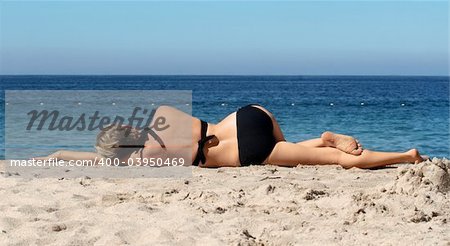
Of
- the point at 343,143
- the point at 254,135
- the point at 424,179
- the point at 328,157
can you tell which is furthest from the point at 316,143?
the point at 424,179

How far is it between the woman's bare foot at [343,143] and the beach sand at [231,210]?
0.59 metres

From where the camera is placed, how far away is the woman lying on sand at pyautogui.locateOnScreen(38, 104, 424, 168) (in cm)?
598

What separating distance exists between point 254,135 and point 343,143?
86 centimetres

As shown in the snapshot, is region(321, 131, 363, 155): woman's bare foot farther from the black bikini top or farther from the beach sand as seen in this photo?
the black bikini top

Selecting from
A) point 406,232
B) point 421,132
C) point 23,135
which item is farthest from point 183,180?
point 421,132

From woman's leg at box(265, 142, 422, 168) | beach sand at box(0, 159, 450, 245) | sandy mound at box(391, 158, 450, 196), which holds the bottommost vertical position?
A: beach sand at box(0, 159, 450, 245)

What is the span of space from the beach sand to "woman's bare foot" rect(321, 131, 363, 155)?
592 millimetres

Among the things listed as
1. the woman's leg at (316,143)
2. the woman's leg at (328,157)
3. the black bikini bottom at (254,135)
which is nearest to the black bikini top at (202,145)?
the black bikini bottom at (254,135)

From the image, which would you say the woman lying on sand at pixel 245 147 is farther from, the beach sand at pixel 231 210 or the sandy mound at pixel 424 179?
the sandy mound at pixel 424 179

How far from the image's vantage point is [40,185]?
5258mm

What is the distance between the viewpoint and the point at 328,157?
20.5 ft

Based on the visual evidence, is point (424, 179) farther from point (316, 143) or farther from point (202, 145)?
point (202, 145)

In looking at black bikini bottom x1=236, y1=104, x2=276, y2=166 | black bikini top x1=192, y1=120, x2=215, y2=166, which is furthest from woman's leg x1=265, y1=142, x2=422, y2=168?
black bikini top x1=192, y1=120, x2=215, y2=166

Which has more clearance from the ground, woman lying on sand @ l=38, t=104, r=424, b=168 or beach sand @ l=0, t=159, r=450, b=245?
woman lying on sand @ l=38, t=104, r=424, b=168
